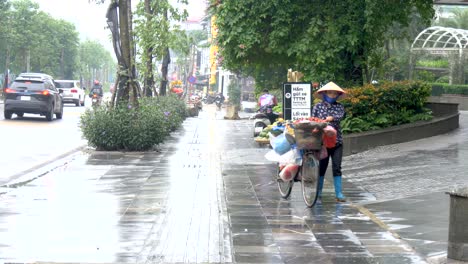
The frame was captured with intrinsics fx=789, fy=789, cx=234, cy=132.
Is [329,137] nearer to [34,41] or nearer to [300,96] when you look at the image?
[300,96]

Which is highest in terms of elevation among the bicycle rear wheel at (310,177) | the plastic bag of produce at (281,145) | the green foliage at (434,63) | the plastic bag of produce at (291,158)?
the green foliage at (434,63)

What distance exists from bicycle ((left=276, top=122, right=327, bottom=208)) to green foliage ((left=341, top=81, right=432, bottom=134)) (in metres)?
7.50

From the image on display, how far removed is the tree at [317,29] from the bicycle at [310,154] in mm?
9634

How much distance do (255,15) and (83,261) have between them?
15.2m

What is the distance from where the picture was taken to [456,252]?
7.31 metres

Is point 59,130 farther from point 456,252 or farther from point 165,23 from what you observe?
point 456,252

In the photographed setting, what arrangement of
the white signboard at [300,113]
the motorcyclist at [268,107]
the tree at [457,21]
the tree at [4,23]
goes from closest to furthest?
the white signboard at [300,113] < the motorcyclist at [268,107] < the tree at [4,23] < the tree at [457,21]

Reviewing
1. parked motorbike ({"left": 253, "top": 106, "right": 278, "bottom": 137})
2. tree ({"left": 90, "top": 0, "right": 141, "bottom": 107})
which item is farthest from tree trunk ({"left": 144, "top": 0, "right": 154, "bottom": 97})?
tree ({"left": 90, "top": 0, "right": 141, "bottom": 107})

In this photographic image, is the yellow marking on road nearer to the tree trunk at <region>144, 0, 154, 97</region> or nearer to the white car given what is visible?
the tree trunk at <region>144, 0, 154, 97</region>

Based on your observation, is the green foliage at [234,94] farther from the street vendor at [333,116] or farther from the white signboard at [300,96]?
the street vendor at [333,116]

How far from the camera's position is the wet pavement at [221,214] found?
8.01 m

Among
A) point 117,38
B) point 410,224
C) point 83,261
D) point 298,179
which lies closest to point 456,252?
point 410,224

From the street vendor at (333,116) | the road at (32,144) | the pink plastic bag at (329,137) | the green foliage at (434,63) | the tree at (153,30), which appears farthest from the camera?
the green foliage at (434,63)

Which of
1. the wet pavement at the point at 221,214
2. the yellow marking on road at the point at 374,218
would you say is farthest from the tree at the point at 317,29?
the yellow marking on road at the point at 374,218
